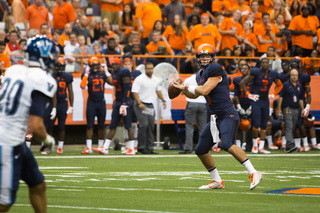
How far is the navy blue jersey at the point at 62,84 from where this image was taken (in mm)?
15031

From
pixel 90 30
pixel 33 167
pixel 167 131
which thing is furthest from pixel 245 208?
pixel 90 30

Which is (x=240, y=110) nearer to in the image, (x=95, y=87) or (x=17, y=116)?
(x=95, y=87)

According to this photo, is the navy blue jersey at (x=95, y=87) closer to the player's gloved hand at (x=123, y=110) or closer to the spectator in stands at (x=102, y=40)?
the player's gloved hand at (x=123, y=110)

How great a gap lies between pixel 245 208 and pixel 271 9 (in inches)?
602

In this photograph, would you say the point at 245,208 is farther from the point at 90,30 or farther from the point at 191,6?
the point at 191,6

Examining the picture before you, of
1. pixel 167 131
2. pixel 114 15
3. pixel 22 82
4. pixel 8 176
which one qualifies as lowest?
pixel 167 131

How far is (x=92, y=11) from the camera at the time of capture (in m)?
19.8

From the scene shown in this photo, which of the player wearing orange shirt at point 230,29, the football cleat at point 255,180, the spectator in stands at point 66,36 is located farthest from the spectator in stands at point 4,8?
the football cleat at point 255,180

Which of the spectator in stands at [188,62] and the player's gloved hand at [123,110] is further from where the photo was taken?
the spectator in stands at [188,62]

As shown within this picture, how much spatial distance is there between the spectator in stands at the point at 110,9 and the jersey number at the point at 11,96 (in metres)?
14.8

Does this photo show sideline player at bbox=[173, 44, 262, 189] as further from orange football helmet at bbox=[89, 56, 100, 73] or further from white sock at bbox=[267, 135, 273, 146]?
Answer: white sock at bbox=[267, 135, 273, 146]

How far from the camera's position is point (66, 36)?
1772cm

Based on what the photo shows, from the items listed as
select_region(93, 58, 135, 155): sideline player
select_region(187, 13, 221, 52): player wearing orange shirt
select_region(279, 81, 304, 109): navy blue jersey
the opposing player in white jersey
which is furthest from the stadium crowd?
the opposing player in white jersey

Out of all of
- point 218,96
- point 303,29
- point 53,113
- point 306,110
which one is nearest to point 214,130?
point 218,96
